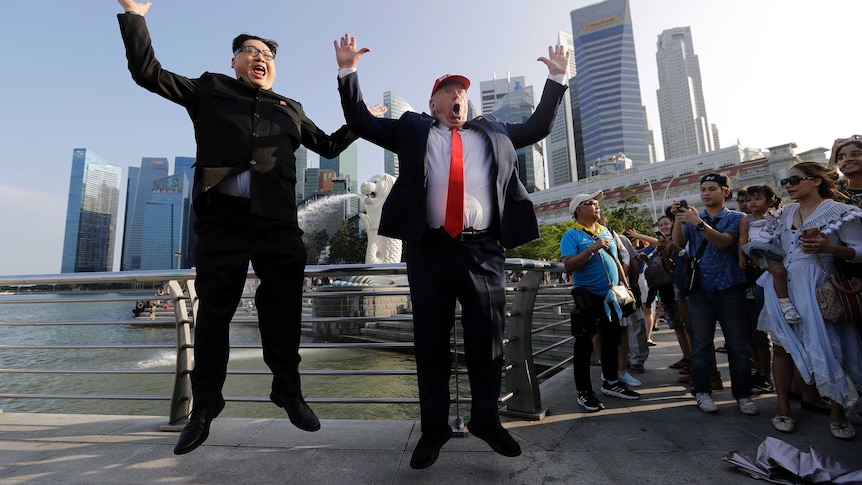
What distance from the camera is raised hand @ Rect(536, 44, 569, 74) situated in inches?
95.0

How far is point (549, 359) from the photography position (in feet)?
29.1

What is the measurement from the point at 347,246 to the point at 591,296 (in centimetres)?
4068

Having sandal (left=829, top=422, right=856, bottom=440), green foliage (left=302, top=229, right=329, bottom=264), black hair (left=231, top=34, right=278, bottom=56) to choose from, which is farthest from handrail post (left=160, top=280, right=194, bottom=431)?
green foliage (left=302, top=229, right=329, bottom=264)

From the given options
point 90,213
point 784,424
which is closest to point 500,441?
point 784,424

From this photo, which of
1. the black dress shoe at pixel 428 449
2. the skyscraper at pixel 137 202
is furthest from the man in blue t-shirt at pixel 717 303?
the skyscraper at pixel 137 202

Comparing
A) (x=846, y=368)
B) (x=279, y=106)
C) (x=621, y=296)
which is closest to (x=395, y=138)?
(x=279, y=106)

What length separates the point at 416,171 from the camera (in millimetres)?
2062

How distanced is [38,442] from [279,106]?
249 centimetres

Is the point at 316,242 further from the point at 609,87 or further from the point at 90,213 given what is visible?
the point at 90,213

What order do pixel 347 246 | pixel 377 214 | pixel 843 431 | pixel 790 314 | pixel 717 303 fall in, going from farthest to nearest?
pixel 347 246
pixel 377 214
pixel 717 303
pixel 790 314
pixel 843 431

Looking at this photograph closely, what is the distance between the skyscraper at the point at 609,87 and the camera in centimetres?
10888

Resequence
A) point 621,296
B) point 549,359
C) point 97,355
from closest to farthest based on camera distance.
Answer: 1. point 621,296
2. point 549,359
3. point 97,355

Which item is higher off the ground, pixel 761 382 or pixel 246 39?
pixel 246 39

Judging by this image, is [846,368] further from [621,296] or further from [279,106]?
[279,106]
